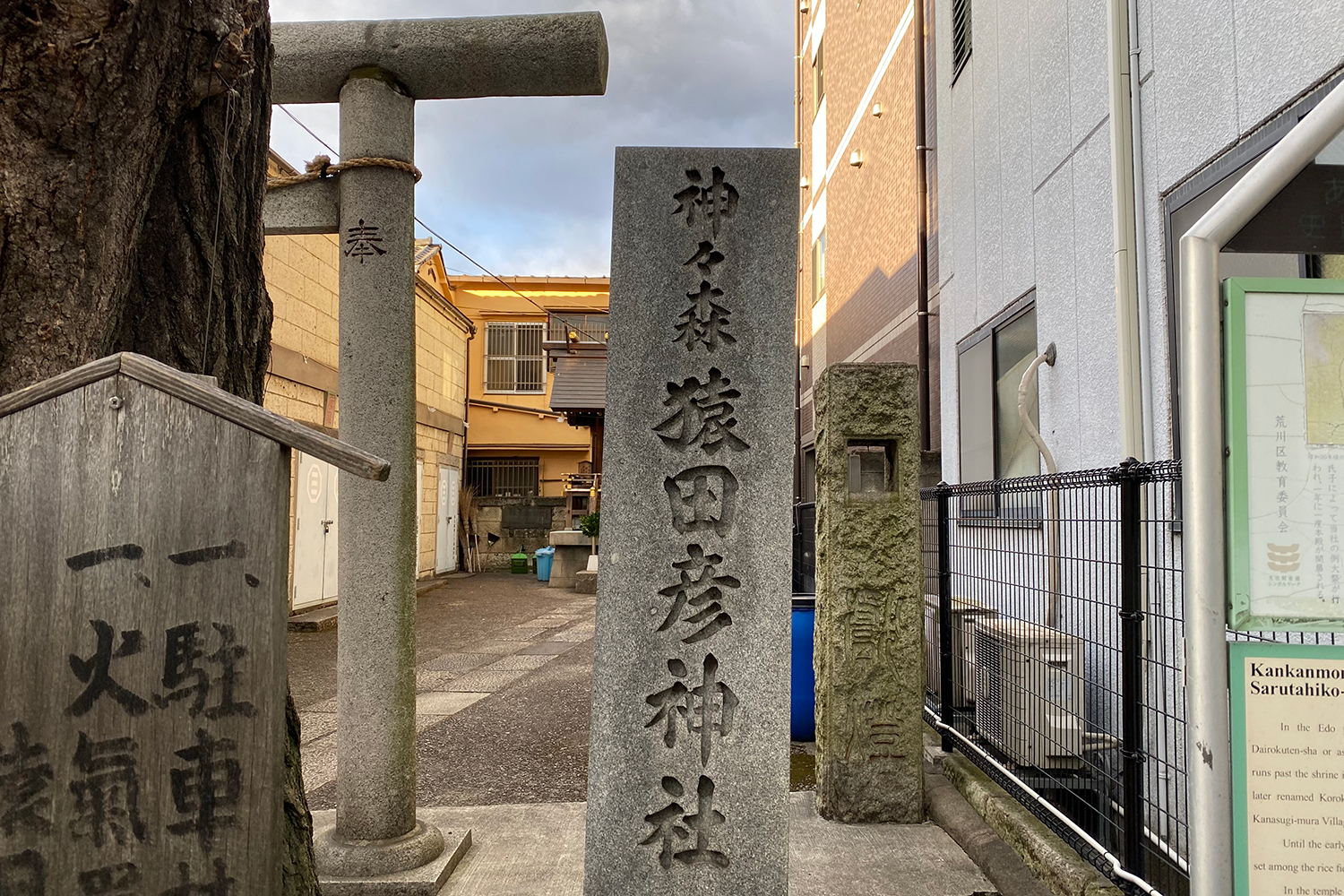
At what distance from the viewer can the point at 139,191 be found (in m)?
2.38

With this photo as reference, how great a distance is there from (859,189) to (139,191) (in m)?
12.1

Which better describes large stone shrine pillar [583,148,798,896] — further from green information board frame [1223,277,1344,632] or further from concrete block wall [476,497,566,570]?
concrete block wall [476,497,566,570]

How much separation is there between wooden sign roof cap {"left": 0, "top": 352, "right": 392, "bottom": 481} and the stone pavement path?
13.1 ft

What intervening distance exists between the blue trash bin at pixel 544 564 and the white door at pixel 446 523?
7.15 ft

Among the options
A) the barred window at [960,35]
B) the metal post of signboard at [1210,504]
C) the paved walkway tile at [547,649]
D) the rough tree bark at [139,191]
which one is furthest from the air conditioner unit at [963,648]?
the paved walkway tile at [547,649]

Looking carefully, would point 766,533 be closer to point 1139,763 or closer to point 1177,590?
point 1139,763

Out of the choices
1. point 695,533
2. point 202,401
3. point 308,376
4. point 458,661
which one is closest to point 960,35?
point 695,533

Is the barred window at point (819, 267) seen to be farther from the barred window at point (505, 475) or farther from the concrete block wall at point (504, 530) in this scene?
the barred window at point (505, 475)

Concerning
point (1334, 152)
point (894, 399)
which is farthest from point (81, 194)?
point (894, 399)

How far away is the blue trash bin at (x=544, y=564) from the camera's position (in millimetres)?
19094

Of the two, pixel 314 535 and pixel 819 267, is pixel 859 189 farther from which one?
pixel 314 535

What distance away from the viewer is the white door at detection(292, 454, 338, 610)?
12.1m

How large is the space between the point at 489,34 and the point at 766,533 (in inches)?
105

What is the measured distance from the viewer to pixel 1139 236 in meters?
4.78
